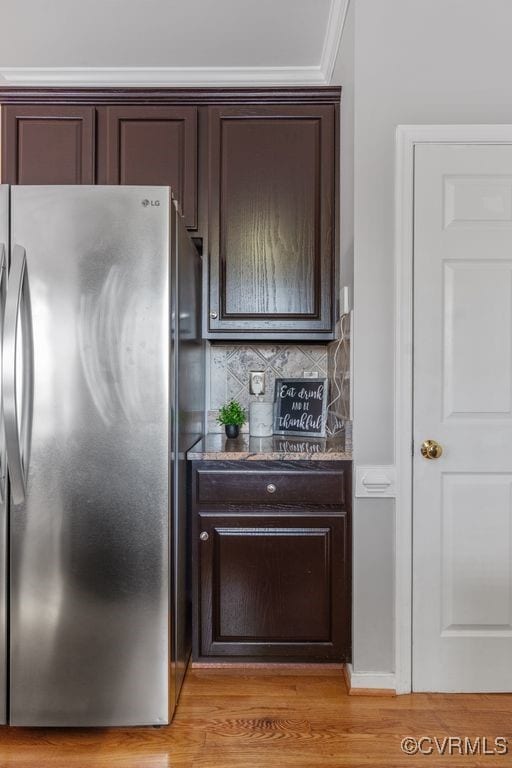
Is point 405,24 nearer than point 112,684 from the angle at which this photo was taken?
No

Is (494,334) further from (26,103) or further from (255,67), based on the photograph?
(26,103)

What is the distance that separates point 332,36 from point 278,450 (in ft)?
5.94

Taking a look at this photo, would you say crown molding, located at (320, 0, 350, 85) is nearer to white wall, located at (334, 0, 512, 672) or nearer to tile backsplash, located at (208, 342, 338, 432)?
white wall, located at (334, 0, 512, 672)

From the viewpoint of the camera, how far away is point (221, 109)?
2.52 meters

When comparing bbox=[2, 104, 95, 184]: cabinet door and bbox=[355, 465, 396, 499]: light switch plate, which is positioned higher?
bbox=[2, 104, 95, 184]: cabinet door

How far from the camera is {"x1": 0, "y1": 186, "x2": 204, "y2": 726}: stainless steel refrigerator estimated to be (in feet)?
5.72

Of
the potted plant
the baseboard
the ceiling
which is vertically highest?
the ceiling

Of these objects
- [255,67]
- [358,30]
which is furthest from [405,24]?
[255,67]

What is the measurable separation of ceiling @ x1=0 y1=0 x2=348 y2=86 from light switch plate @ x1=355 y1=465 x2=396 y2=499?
184 centimetres

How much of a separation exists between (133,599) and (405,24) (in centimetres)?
229

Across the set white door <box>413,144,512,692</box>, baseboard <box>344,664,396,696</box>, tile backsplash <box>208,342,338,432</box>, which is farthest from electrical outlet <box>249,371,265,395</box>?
baseboard <box>344,664,396,696</box>

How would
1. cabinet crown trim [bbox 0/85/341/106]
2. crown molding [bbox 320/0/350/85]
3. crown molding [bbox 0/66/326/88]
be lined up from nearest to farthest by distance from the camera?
crown molding [bbox 320/0/350/85] → cabinet crown trim [bbox 0/85/341/106] → crown molding [bbox 0/66/326/88]

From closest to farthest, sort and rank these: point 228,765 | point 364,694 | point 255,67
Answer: point 228,765, point 364,694, point 255,67

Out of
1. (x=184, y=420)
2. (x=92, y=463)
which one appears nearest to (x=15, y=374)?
(x=92, y=463)
